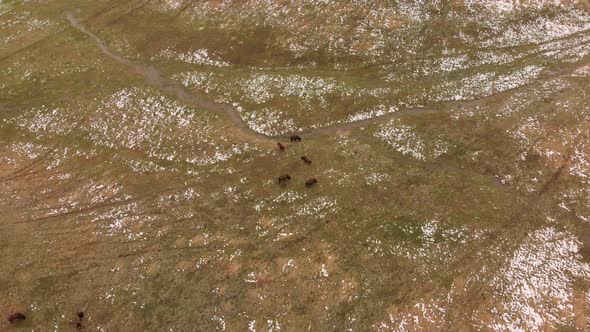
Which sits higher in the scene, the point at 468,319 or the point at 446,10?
the point at 446,10

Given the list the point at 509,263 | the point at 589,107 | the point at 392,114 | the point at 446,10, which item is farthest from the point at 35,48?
the point at 589,107

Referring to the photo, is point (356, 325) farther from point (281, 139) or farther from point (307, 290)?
point (281, 139)

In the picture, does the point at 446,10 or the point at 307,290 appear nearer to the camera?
the point at 307,290

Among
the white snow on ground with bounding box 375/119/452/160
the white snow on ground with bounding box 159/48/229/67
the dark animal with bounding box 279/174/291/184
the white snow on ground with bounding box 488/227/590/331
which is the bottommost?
the white snow on ground with bounding box 488/227/590/331

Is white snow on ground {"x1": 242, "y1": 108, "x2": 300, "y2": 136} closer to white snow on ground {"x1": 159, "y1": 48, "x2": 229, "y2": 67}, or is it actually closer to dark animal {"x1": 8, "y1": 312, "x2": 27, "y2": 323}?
white snow on ground {"x1": 159, "y1": 48, "x2": 229, "y2": 67}

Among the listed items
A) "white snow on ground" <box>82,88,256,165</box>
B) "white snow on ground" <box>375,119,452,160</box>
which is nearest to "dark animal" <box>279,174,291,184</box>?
"white snow on ground" <box>82,88,256,165</box>

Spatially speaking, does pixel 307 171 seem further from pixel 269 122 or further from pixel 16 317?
pixel 16 317
